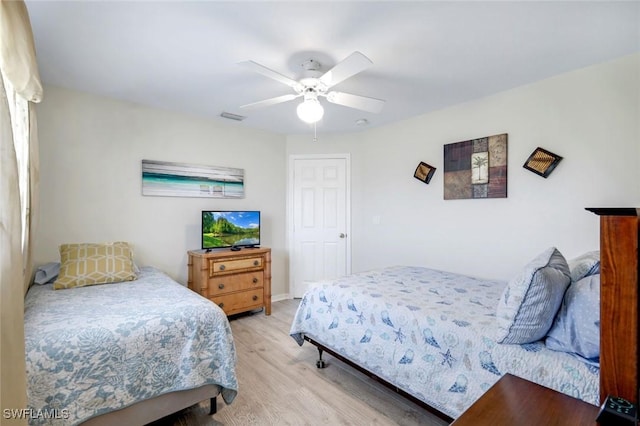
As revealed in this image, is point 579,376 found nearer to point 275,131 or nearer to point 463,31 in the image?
point 463,31

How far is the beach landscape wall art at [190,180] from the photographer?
3.24 m

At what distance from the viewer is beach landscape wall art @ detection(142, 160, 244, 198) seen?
3.24 meters

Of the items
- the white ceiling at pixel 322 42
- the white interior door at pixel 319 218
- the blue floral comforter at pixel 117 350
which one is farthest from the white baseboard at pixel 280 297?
the white ceiling at pixel 322 42

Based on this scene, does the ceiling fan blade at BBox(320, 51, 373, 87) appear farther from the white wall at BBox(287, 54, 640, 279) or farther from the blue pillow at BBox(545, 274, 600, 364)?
the white wall at BBox(287, 54, 640, 279)

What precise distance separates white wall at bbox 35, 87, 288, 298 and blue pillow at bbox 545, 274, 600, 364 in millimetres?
3400

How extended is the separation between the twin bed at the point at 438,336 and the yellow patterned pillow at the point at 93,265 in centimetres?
157

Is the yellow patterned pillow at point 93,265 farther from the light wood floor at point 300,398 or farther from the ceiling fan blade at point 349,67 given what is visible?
the ceiling fan blade at point 349,67

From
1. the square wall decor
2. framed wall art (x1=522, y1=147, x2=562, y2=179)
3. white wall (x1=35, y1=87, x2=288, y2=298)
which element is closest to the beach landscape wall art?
white wall (x1=35, y1=87, x2=288, y2=298)

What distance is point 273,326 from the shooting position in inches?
131

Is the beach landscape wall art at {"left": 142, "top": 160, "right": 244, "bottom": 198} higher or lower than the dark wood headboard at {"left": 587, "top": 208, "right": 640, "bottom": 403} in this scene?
higher

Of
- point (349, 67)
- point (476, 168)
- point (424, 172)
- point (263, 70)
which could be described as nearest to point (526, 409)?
point (349, 67)

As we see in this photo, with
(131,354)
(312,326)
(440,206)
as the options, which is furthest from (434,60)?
(131,354)

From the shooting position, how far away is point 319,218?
4.32m

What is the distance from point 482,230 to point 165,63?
3209mm
